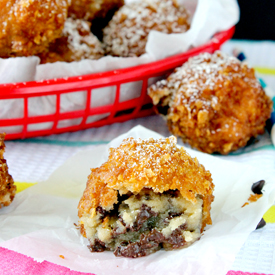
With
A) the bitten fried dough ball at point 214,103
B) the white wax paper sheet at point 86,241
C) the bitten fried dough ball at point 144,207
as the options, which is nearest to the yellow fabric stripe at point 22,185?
the white wax paper sheet at point 86,241

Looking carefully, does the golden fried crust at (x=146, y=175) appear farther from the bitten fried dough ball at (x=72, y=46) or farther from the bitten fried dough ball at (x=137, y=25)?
the bitten fried dough ball at (x=137, y=25)

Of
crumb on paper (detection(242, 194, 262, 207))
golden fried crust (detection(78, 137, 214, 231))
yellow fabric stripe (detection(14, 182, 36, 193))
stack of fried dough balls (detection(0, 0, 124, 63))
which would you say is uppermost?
stack of fried dough balls (detection(0, 0, 124, 63))

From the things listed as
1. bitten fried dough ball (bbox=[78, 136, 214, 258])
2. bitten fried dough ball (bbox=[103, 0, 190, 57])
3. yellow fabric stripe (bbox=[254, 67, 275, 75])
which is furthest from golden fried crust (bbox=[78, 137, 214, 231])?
yellow fabric stripe (bbox=[254, 67, 275, 75])

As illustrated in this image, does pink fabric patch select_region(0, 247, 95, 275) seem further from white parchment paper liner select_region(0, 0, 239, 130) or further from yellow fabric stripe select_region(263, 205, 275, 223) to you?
white parchment paper liner select_region(0, 0, 239, 130)

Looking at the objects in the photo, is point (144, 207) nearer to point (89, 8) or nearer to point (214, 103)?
point (214, 103)

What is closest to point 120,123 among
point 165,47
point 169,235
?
point 165,47

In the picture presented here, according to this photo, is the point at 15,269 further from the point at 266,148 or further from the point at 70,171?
the point at 266,148
